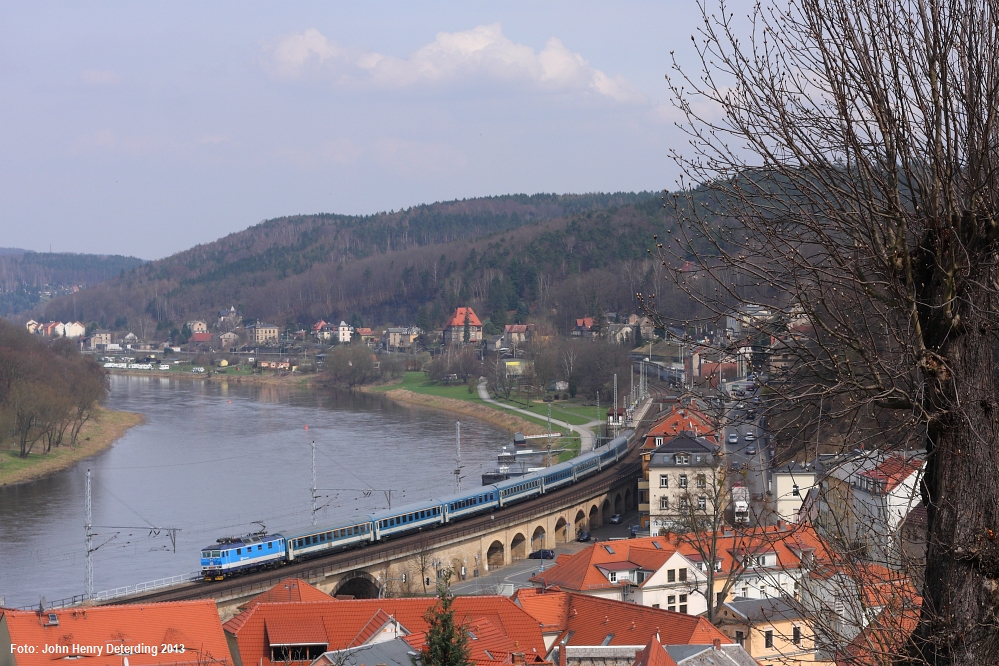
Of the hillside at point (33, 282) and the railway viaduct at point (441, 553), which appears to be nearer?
the railway viaduct at point (441, 553)

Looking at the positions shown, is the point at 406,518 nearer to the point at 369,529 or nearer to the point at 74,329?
the point at 369,529

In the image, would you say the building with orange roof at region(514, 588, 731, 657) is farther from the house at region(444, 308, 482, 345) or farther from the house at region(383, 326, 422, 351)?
the house at region(383, 326, 422, 351)

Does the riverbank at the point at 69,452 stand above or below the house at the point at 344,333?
below

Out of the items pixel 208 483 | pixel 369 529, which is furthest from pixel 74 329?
pixel 369 529

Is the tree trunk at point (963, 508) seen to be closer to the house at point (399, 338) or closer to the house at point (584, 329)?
the house at point (584, 329)

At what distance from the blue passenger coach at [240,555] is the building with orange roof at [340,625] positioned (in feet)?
17.4

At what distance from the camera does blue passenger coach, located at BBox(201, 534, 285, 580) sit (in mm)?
17719

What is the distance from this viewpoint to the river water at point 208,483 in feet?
66.1

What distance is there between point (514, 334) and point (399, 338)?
11229mm

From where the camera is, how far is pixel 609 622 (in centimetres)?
1220

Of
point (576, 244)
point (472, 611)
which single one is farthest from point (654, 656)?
point (576, 244)

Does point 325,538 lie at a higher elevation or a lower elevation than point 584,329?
lower

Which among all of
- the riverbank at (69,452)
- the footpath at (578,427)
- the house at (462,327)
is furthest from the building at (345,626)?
the house at (462,327)

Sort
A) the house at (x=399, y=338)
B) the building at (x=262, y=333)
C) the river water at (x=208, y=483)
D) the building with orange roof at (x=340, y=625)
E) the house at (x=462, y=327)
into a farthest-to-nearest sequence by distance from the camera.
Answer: the building at (x=262, y=333), the house at (x=399, y=338), the house at (x=462, y=327), the river water at (x=208, y=483), the building with orange roof at (x=340, y=625)
